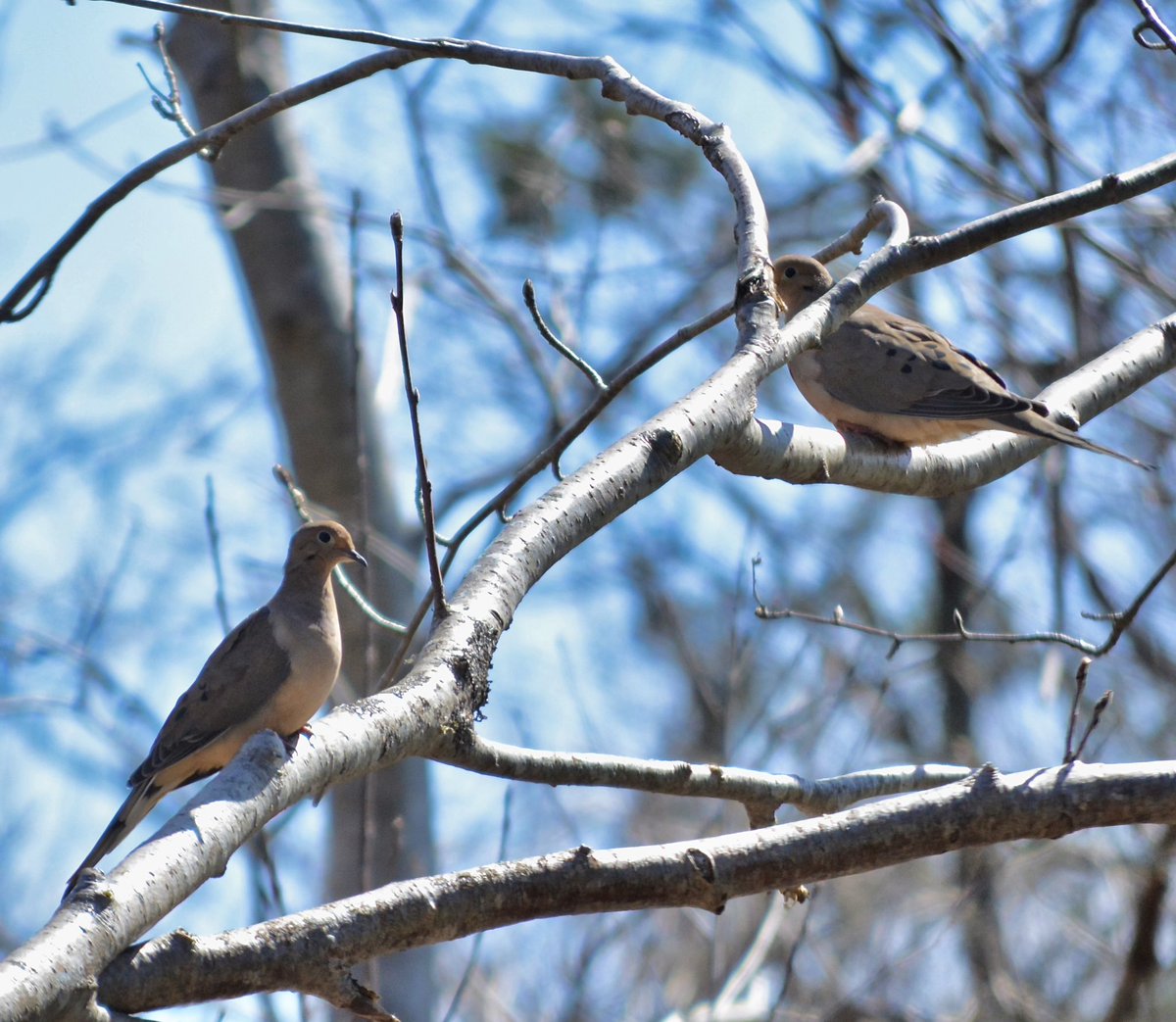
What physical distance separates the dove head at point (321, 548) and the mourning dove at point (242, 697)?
7.9 inches

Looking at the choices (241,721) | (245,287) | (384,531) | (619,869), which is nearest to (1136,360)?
(619,869)

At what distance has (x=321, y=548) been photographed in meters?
4.41

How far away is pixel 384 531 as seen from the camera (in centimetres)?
636

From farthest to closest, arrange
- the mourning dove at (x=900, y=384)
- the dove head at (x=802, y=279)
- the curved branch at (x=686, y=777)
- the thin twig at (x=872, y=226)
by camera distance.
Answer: the dove head at (x=802, y=279) → the mourning dove at (x=900, y=384) → the thin twig at (x=872, y=226) → the curved branch at (x=686, y=777)

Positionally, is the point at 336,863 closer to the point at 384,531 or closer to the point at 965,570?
the point at 384,531

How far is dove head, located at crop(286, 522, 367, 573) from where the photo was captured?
172 inches

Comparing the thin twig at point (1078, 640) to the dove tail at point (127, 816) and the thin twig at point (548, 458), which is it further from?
the dove tail at point (127, 816)

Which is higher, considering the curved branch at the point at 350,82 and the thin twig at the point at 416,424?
the curved branch at the point at 350,82

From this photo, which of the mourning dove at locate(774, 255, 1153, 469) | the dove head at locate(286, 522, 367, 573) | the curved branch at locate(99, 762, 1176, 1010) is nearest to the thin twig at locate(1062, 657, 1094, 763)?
the curved branch at locate(99, 762, 1176, 1010)

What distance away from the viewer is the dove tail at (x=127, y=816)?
369cm

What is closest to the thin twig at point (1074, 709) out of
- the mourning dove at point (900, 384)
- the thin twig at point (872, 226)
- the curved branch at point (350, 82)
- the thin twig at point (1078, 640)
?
the thin twig at point (1078, 640)

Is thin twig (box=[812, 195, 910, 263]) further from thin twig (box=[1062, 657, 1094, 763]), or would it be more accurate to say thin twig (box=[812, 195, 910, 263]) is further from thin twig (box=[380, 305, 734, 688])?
thin twig (box=[1062, 657, 1094, 763])

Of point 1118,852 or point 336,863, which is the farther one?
point 1118,852

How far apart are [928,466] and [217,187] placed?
4.54 meters
